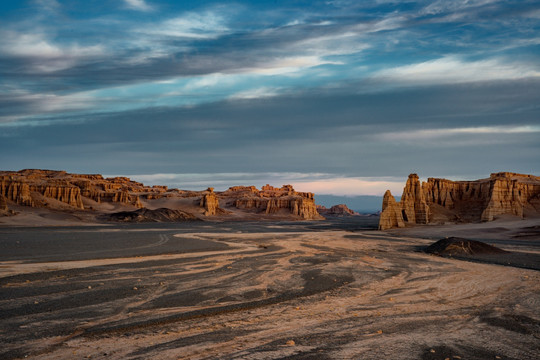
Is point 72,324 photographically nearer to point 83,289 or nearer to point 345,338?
point 83,289

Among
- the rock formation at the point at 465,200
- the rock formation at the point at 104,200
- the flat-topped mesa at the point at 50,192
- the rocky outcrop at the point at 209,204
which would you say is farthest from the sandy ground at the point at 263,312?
the rocky outcrop at the point at 209,204

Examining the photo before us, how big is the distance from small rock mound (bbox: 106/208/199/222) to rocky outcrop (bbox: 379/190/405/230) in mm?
57349

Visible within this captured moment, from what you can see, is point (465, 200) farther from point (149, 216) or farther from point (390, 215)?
point (149, 216)

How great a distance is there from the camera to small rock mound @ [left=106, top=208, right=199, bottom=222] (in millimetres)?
100750

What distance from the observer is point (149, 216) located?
110 m

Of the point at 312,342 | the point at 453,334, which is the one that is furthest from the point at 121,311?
the point at 453,334

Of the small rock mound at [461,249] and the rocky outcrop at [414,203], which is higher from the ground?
the rocky outcrop at [414,203]

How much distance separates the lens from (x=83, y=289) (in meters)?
16.5

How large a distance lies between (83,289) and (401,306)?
38.6 feet

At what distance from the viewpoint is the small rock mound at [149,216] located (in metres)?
101

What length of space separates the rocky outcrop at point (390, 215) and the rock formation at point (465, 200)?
15 cm

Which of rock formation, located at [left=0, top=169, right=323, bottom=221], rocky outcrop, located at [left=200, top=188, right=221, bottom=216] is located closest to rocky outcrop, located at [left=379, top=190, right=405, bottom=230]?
rock formation, located at [left=0, top=169, right=323, bottom=221]

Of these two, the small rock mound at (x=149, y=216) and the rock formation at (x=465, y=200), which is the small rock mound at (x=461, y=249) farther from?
the small rock mound at (x=149, y=216)

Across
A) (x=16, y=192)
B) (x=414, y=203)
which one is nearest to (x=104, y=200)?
(x=16, y=192)
